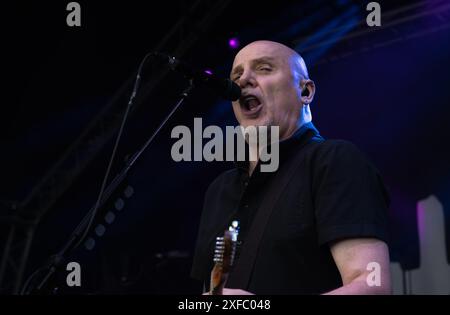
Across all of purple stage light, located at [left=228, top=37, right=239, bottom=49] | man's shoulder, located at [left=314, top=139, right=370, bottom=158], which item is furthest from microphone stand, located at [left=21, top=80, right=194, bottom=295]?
purple stage light, located at [left=228, top=37, right=239, bottom=49]

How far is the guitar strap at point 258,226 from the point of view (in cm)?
168

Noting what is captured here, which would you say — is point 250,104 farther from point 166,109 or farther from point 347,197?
point 166,109

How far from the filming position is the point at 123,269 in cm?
520

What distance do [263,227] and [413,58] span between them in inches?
127

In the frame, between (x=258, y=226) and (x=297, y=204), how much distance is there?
0.17 meters

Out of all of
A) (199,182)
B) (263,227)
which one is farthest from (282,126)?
(199,182)

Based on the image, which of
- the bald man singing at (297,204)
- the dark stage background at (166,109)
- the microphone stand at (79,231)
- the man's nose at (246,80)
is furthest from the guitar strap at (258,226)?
the dark stage background at (166,109)

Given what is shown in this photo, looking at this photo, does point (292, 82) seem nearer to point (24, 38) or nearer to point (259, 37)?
point (259, 37)

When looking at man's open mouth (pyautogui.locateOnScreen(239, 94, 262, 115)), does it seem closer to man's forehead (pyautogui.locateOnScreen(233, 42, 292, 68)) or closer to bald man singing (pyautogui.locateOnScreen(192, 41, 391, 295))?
bald man singing (pyautogui.locateOnScreen(192, 41, 391, 295))

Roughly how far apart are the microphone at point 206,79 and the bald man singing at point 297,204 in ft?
0.56

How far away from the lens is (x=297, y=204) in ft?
5.56

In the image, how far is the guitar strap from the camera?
66.0 inches

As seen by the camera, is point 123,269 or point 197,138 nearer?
point 197,138

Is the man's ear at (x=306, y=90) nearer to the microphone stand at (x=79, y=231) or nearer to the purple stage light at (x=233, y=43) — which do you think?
the microphone stand at (x=79, y=231)
